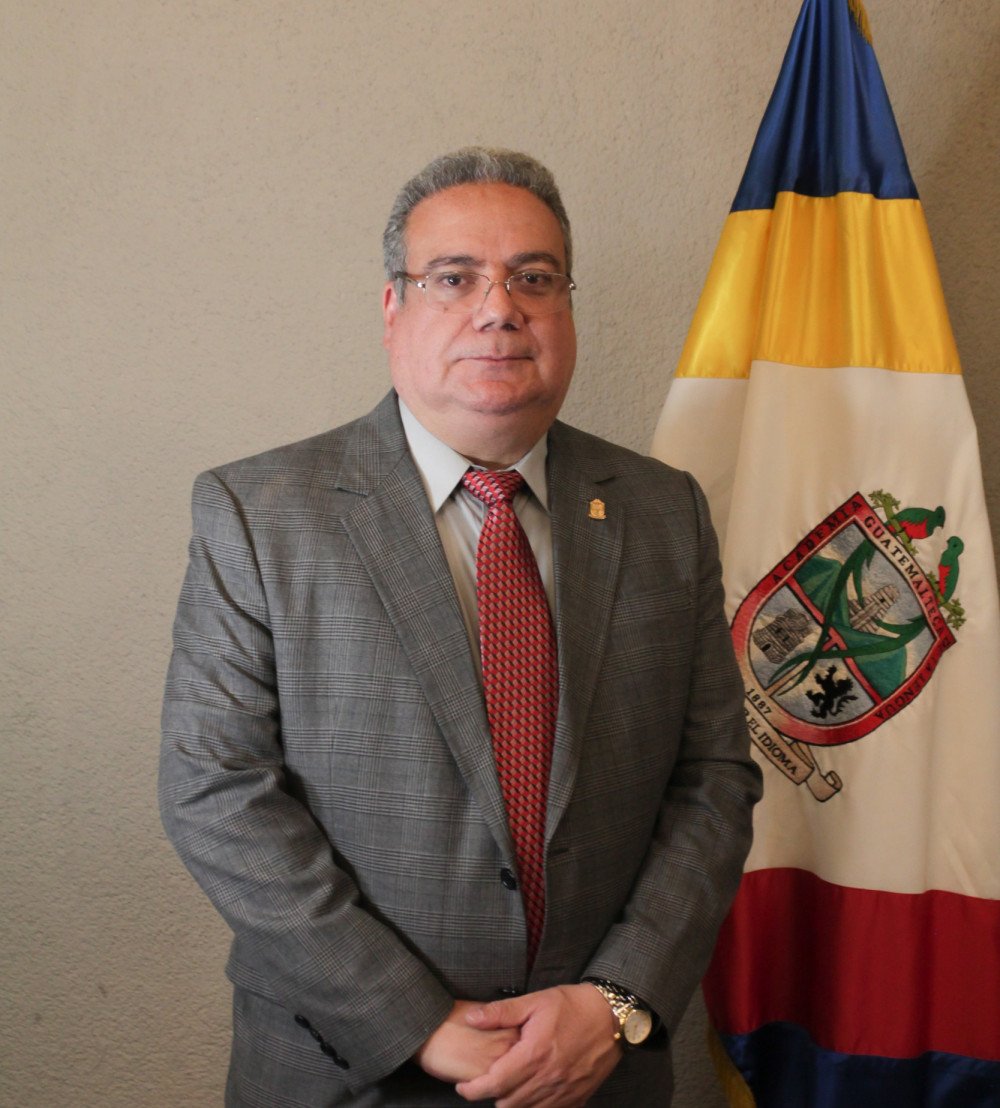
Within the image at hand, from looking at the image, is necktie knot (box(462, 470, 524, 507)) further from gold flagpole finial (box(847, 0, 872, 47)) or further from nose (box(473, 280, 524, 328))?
gold flagpole finial (box(847, 0, 872, 47))

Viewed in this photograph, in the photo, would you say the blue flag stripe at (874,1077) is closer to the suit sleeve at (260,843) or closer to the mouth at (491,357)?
the suit sleeve at (260,843)

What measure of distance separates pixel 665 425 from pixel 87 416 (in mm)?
1058

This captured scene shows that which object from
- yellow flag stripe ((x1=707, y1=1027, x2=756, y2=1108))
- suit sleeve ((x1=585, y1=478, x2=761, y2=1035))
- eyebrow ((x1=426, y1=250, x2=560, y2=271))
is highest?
eyebrow ((x1=426, y1=250, x2=560, y2=271))

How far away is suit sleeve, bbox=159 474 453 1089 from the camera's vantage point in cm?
125

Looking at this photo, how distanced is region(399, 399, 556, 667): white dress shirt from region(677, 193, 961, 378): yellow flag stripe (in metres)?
0.60

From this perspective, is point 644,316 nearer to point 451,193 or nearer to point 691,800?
point 451,193

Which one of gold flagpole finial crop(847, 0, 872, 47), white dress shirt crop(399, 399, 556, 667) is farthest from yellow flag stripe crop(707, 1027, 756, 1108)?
gold flagpole finial crop(847, 0, 872, 47)

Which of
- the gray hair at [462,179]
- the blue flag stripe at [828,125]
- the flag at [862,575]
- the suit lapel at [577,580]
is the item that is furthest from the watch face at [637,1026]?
the blue flag stripe at [828,125]

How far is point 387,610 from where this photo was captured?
4.44 feet

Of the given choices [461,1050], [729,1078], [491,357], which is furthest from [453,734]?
[729,1078]

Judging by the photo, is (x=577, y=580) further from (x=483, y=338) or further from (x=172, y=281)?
(x=172, y=281)

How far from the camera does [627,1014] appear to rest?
133 cm

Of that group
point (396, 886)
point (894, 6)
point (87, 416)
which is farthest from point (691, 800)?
point (894, 6)

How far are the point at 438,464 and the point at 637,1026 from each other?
759 millimetres
